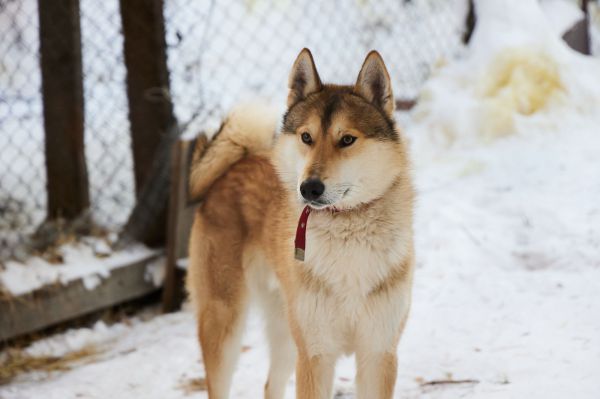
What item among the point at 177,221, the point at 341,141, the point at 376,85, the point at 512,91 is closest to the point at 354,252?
the point at 341,141

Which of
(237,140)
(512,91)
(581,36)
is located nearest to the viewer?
(237,140)

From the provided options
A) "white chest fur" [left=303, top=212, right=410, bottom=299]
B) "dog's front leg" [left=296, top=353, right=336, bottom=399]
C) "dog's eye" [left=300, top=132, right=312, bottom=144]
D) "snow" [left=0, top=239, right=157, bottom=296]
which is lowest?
"snow" [left=0, top=239, right=157, bottom=296]

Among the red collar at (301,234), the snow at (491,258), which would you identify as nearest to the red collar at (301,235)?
the red collar at (301,234)

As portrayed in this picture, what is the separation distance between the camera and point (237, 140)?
298 centimetres

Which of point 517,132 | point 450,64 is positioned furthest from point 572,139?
point 450,64

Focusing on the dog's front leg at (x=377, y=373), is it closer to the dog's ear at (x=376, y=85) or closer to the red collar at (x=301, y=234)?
the red collar at (x=301, y=234)

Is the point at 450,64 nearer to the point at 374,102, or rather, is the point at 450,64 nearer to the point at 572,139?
the point at 572,139

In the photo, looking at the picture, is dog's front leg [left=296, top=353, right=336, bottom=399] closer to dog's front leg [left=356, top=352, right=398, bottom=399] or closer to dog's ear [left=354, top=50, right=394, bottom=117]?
dog's front leg [left=356, top=352, right=398, bottom=399]

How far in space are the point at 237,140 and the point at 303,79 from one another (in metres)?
0.68

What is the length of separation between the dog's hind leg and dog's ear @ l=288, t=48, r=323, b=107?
0.64m

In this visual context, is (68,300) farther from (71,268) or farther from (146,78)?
(146,78)

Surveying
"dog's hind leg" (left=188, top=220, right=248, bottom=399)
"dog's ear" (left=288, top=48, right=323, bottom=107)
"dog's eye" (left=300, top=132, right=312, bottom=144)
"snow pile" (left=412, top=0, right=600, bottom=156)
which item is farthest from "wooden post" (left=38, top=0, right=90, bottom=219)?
"snow pile" (left=412, top=0, right=600, bottom=156)

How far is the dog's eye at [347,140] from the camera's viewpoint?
2166 millimetres

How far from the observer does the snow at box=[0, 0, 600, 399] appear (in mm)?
2893
